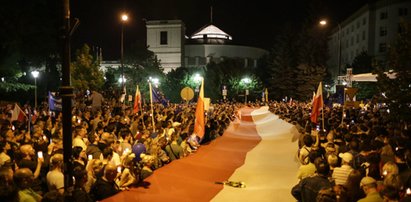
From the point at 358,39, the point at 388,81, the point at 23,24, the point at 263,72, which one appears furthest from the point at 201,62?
the point at 388,81

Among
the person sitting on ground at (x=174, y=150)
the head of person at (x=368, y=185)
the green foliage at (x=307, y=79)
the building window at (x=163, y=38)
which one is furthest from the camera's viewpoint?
the building window at (x=163, y=38)

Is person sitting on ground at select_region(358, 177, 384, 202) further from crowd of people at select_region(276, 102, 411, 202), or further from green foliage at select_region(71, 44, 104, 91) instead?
green foliage at select_region(71, 44, 104, 91)

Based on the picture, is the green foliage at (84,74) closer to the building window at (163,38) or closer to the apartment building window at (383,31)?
the building window at (163,38)

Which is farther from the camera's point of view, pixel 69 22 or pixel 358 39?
pixel 358 39

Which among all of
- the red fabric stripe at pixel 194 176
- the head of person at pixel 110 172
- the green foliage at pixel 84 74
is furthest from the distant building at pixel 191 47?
the head of person at pixel 110 172

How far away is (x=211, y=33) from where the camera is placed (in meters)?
92.9

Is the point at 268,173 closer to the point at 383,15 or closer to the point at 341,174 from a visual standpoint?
the point at 341,174

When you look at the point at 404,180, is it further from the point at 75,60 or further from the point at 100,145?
the point at 75,60

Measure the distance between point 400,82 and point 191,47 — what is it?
73544mm

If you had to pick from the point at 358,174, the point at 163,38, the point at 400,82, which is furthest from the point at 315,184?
the point at 163,38

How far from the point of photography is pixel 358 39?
254 ft

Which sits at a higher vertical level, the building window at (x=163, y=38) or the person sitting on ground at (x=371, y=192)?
the building window at (x=163, y=38)

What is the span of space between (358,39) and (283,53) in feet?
54.1

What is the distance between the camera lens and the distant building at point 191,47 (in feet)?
270
